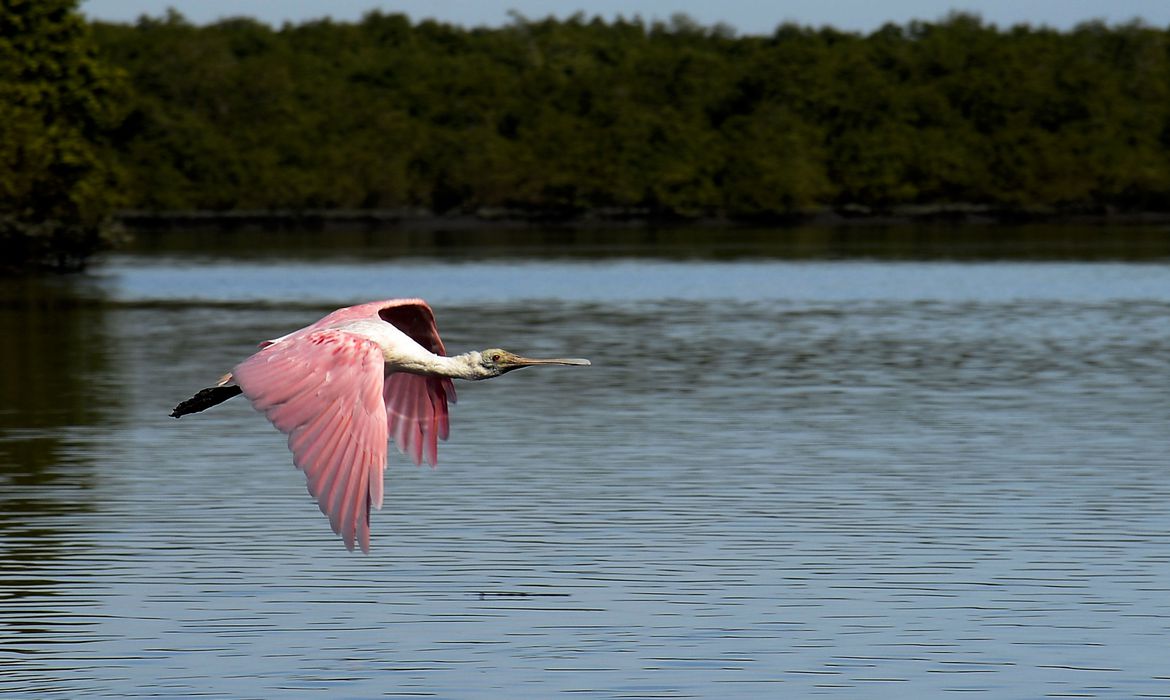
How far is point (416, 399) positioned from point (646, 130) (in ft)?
491

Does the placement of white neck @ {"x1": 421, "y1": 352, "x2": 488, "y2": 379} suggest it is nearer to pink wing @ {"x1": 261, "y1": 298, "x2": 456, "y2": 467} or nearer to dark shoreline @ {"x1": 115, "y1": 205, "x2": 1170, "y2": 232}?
pink wing @ {"x1": 261, "y1": 298, "x2": 456, "y2": 467}

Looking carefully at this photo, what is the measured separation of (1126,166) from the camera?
15750cm

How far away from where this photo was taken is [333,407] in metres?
12.1

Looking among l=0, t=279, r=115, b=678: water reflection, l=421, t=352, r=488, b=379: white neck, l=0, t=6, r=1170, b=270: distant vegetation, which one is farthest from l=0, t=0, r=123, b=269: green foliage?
l=0, t=6, r=1170, b=270: distant vegetation

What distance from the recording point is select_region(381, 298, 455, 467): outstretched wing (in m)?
14.1

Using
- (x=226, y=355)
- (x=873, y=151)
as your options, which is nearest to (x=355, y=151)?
(x=873, y=151)

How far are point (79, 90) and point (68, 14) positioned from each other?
7.52ft

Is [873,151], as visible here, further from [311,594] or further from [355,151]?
[311,594]

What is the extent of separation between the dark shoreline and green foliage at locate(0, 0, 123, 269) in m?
76.2

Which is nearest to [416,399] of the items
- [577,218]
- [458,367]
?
[458,367]

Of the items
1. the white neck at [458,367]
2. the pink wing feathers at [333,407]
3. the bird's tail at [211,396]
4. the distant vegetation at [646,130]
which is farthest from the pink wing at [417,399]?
the distant vegetation at [646,130]

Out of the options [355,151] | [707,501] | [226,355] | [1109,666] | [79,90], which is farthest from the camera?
[355,151]

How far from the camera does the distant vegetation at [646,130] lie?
15438cm

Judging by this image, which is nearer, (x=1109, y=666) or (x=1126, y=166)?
(x=1109, y=666)
